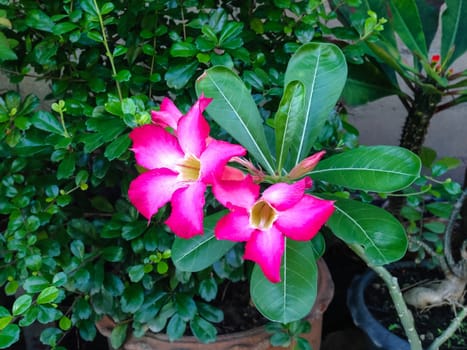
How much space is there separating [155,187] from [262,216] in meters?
0.16

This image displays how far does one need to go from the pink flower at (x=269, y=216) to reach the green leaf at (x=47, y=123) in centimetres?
50

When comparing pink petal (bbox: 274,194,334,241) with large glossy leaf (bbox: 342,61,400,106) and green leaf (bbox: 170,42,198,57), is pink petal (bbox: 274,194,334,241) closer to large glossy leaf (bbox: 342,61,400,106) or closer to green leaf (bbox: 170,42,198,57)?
green leaf (bbox: 170,42,198,57)

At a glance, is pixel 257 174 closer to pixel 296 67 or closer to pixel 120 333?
pixel 296 67

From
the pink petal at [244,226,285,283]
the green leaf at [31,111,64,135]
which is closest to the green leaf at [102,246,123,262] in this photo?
the green leaf at [31,111,64,135]

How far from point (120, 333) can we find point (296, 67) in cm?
74

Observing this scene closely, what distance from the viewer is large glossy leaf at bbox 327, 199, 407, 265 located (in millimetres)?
845

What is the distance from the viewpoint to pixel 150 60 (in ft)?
3.87

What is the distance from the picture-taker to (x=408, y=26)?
1.46 m

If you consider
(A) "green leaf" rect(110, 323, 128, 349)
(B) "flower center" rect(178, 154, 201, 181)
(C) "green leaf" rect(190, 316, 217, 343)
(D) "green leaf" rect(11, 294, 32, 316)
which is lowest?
(A) "green leaf" rect(110, 323, 128, 349)

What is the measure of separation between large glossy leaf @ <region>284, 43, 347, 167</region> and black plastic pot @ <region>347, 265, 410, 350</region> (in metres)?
0.73

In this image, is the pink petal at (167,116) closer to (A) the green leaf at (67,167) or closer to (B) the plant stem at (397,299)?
(A) the green leaf at (67,167)

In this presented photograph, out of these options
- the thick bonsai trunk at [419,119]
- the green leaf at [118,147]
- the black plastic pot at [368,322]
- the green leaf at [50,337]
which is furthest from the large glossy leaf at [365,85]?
the green leaf at [50,337]

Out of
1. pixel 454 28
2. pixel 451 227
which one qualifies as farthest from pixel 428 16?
pixel 451 227

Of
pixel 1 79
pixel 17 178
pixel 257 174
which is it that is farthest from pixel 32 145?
pixel 1 79
